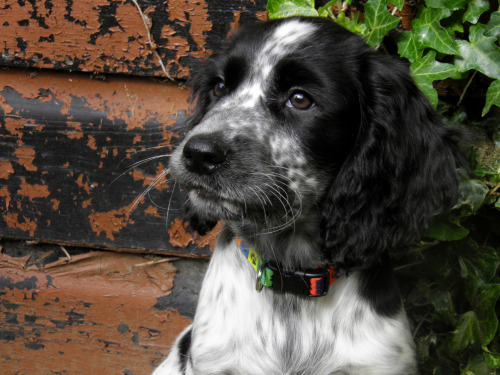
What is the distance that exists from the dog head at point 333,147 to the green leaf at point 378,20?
237 millimetres

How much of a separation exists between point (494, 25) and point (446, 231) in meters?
0.70

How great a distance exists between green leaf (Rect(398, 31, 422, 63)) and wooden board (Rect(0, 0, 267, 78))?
0.51 metres

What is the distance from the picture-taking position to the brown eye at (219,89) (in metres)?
1.75

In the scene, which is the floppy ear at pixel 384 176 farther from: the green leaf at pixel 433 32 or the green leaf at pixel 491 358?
the green leaf at pixel 491 358

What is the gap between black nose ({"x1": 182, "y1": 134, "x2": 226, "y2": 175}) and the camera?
137 cm

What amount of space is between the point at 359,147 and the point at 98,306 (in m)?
1.48

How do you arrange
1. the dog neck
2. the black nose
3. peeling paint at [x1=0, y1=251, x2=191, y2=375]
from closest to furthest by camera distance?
the black nose < the dog neck < peeling paint at [x1=0, y1=251, x2=191, y2=375]

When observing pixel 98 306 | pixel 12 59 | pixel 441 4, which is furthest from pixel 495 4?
pixel 98 306

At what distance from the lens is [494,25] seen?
1764mm

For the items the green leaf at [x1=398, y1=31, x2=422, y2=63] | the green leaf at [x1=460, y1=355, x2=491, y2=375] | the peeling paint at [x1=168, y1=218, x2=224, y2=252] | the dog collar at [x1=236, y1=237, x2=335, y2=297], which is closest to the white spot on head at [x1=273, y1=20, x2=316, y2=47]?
the green leaf at [x1=398, y1=31, x2=422, y2=63]

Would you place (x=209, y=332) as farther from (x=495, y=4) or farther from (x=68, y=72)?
(x=495, y=4)

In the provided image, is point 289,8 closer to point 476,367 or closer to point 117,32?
point 117,32

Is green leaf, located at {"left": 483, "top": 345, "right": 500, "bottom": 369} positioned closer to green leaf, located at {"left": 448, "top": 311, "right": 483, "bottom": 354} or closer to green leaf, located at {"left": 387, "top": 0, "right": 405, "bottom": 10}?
green leaf, located at {"left": 448, "top": 311, "right": 483, "bottom": 354}

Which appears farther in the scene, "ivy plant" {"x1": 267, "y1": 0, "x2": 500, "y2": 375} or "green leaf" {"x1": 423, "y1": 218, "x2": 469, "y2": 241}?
"green leaf" {"x1": 423, "y1": 218, "x2": 469, "y2": 241}
